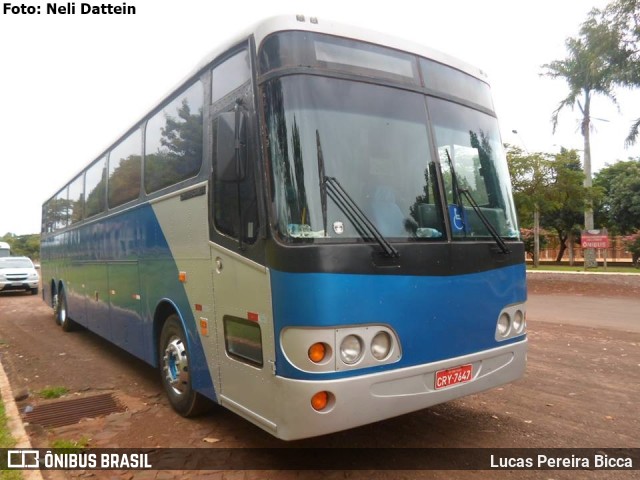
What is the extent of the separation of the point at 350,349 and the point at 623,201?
120ft

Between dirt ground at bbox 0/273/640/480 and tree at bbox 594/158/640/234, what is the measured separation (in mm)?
29444

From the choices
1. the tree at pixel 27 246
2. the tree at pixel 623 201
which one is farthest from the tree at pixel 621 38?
the tree at pixel 27 246

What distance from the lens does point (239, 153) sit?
12.1 feet

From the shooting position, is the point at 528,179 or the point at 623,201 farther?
the point at 623,201

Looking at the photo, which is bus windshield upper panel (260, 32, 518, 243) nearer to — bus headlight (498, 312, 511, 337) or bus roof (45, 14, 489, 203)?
bus roof (45, 14, 489, 203)

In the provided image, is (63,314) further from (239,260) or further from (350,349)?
(350,349)

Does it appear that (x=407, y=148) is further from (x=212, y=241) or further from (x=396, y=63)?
(x=212, y=241)


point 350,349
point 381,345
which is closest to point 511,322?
point 381,345

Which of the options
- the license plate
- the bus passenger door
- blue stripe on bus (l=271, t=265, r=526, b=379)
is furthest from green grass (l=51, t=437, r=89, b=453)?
the license plate

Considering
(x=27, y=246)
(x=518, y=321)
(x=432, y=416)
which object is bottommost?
(x=432, y=416)

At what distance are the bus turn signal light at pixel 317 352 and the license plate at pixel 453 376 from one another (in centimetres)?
98

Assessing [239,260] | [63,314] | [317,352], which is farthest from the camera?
[63,314]

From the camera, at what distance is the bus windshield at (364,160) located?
11.4 feet

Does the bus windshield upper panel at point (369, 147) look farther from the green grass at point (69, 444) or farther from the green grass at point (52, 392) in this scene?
the green grass at point (52, 392)
